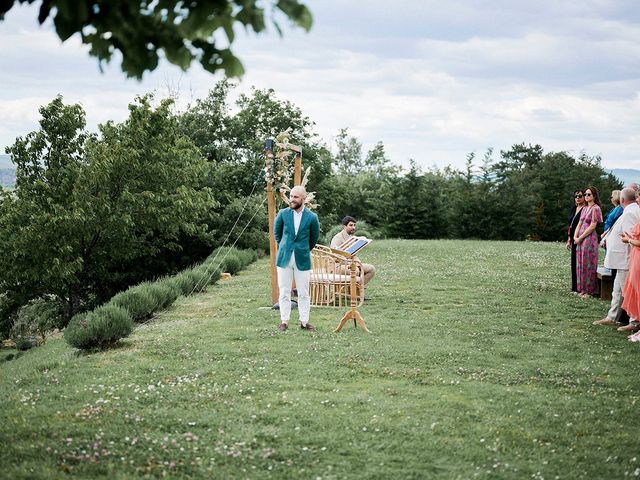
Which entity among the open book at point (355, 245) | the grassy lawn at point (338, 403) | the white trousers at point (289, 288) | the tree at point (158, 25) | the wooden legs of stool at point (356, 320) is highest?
the tree at point (158, 25)

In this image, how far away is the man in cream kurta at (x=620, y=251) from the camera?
11211mm

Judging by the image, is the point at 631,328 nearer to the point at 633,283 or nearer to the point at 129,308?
the point at 633,283

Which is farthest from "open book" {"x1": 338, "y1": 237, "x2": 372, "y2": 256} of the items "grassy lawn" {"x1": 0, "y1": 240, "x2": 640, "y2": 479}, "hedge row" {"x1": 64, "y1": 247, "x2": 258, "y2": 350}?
"hedge row" {"x1": 64, "y1": 247, "x2": 258, "y2": 350}

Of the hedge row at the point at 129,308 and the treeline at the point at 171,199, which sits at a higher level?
the treeline at the point at 171,199

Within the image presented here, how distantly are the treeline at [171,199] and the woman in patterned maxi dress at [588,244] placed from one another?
851 cm

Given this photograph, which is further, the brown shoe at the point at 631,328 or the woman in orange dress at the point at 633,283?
the brown shoe at the point at 631,328

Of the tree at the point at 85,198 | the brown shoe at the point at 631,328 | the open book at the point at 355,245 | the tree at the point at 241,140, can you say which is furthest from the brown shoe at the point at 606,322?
the tree at the point at 241,140

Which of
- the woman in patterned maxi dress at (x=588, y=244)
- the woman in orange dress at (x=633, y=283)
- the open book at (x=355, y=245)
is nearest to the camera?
the woman in orange dress at (x=633, y=283)

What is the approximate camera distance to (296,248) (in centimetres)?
1049

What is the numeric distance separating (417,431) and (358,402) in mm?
972

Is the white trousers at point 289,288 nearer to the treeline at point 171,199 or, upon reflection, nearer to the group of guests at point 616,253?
the group of guests at point 616,253

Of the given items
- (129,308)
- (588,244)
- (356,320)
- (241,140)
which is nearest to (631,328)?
(588,244)

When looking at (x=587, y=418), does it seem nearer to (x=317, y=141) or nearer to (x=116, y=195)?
(x=116, y=195)

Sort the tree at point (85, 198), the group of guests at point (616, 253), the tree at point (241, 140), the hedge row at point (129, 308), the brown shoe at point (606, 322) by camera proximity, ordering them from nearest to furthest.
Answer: the hedge row at point (129, 308), the group of guests at point (616, 253), the brown shoe at point (606, 322), the tree at point (85, 198), the tree at point (241, 140)
